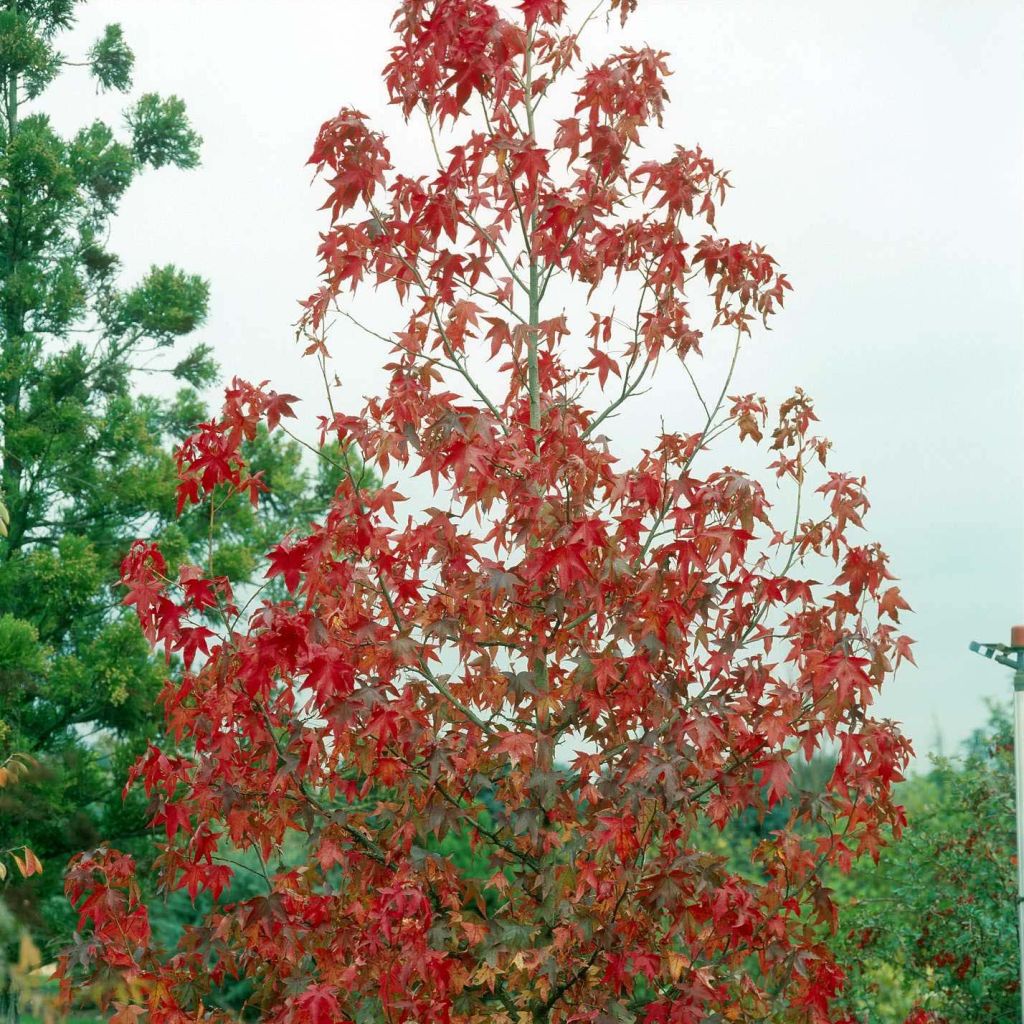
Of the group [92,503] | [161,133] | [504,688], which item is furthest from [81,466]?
[504,688]

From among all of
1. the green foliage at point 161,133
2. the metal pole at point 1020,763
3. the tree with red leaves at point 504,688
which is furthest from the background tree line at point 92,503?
the tree with red leaves at point 504,688

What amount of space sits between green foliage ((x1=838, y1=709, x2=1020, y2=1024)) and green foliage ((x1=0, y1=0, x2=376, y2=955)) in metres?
4.66

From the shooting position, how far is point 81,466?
897 centimetres

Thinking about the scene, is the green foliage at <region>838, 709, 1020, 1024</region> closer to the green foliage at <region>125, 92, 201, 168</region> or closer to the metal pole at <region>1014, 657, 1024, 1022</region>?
the metal pole at <region>1014, 657, 1024, 1022</region>

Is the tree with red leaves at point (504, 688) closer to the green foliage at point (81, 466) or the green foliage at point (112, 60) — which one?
the green foliage at point (81, 466)

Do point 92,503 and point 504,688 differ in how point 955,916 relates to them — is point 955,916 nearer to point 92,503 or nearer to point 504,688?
point 504,688

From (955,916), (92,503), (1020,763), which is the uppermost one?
(92,503)

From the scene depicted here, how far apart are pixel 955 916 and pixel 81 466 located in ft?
20.9

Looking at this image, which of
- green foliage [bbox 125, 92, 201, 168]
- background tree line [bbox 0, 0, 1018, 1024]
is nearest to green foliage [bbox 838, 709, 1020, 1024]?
background tree line [bbox 0, 0, 1018, 1024]

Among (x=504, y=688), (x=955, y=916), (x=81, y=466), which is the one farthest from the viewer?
(x=81, y=466)

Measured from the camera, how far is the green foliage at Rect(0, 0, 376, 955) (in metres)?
8.19

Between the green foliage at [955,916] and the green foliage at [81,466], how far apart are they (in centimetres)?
466

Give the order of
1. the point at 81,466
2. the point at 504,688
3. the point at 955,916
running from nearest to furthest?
the point at 504,688 → the point at 955,916 → the point at 81,466

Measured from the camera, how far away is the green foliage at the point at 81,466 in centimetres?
819
